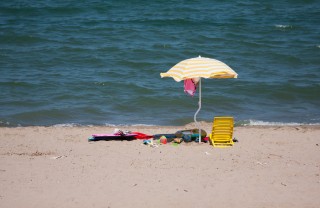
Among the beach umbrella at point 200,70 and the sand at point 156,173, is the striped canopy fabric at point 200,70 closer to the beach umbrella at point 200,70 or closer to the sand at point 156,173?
the beach umbrella at point 200,70

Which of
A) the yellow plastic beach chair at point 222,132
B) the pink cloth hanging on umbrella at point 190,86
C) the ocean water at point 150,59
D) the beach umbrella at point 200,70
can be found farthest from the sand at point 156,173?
the ocean water at point 150,59

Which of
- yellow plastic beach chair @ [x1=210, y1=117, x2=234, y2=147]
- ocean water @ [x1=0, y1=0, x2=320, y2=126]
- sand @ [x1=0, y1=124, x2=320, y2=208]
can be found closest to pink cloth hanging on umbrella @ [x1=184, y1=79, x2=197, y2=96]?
yellow plastic beach chair @ [x1=210, y1=117, x2=234, y2=147]

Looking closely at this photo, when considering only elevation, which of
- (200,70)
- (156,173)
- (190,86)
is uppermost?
(200,70)

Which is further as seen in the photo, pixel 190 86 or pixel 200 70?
pixel 190 86

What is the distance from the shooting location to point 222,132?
427 inches

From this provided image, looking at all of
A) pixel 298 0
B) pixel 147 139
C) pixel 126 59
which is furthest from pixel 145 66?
pixel 298 0

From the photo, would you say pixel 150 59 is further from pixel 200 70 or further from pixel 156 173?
pixel 156 173

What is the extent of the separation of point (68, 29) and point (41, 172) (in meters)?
17.0

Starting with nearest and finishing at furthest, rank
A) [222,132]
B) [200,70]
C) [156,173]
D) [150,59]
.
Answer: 1. [156,173]
2. [200,70]
3. [222,132]
4. [150,59]

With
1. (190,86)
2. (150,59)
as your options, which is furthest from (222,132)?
(150,59)

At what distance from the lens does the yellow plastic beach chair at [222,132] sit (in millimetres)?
10791

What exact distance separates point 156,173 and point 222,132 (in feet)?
8.57

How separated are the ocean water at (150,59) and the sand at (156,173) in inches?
124

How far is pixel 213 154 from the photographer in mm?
10016
